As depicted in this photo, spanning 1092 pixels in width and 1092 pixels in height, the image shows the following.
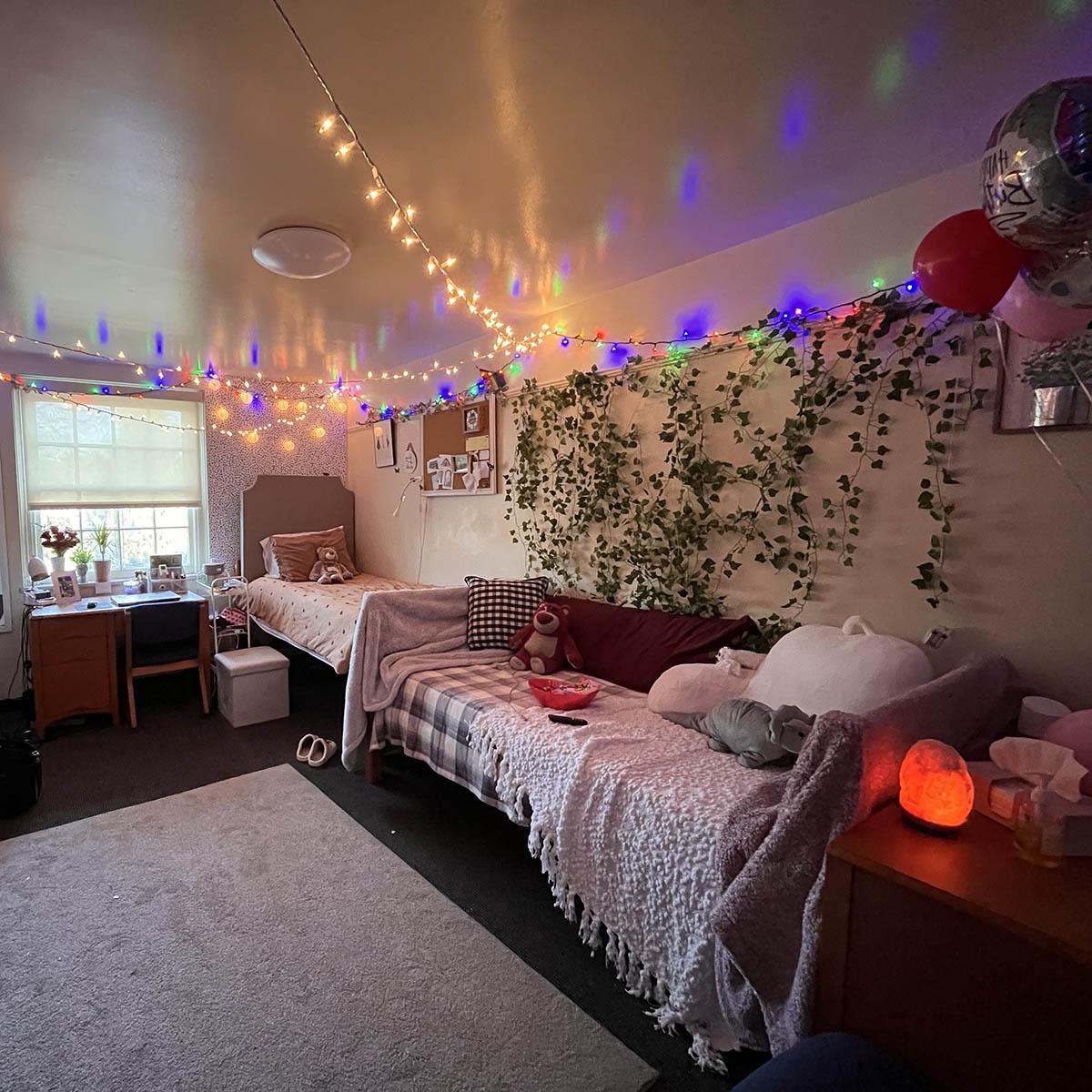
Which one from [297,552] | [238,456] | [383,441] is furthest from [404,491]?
[238,456]

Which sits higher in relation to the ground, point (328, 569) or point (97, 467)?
point (97, 467)

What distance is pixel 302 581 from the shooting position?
15.0ft

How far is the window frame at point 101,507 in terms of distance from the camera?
3.95 m

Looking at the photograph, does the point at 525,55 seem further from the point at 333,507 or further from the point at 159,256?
the point at 333,507

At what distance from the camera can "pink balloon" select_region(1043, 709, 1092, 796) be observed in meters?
1.44

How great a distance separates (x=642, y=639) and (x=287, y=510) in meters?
3.47

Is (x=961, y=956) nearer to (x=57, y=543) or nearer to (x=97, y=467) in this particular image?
(x=57, y=543)

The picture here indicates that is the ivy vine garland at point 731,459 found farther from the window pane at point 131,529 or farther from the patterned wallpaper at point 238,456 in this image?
the window pane at point 131,529

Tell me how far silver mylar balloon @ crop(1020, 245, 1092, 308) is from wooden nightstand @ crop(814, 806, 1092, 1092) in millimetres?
1040

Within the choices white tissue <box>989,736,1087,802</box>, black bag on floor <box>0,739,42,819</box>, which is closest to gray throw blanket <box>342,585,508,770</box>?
black bag on floor <box>0,739,42,819</box>

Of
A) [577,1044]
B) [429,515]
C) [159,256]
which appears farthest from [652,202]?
[429,515]

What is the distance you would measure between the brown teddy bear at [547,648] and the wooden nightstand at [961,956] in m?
1.65

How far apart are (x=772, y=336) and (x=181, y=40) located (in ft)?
6.33

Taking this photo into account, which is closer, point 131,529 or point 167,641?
point 167,641
